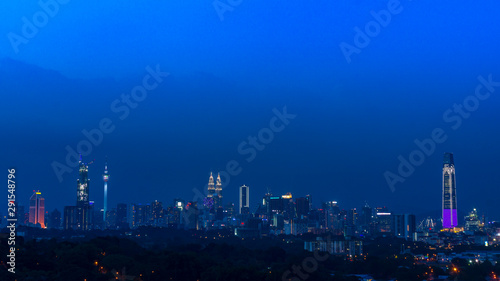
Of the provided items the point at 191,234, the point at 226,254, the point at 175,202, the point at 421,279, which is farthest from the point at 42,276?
the point at 175,202

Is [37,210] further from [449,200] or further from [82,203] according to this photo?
[449,200]

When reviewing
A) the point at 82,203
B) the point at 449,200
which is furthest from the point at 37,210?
the point at 449,200

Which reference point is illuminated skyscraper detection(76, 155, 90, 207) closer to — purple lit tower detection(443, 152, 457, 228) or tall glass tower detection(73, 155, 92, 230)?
tall glass tower detection(73, 155, 92, 230)

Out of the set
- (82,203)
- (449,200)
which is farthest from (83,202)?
(449,200)

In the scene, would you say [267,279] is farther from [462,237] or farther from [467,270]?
[462,237]

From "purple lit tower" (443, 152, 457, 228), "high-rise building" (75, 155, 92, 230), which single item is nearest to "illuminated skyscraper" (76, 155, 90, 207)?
"high-rise building" (75, 155, 92, 230)

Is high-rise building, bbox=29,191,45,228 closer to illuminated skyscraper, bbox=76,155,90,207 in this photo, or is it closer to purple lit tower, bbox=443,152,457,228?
illuminated skyscraper, bbox=76,155,90,207
